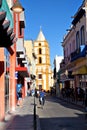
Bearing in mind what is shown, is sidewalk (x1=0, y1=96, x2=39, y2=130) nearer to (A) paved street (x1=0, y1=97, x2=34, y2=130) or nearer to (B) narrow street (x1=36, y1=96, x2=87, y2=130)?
(A) paved street (x1=0, y1=97, x2=34, y2=130)

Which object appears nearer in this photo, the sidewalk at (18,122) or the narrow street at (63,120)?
the sidewalk at (18,122)

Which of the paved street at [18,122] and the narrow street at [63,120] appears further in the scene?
the narrow street at [63,120]

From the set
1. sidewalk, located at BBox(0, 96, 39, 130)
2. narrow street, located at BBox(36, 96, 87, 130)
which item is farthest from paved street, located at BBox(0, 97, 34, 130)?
narrow street, located at BBox(36, 96, 87, 130)

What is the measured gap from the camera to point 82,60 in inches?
1690

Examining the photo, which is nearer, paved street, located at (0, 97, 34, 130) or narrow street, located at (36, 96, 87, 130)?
paved street, located at (0, 97, 34, 130)

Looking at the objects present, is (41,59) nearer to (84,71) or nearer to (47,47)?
(47,47)

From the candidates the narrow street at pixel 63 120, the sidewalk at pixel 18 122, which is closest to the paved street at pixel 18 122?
the sidewalk at pixel 18 122

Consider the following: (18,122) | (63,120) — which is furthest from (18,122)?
(63,120)

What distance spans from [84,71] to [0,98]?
22073mm

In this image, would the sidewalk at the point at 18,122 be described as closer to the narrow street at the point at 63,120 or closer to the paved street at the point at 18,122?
the paved street at the point at 18,122

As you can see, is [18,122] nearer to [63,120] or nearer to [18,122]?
[18,122]

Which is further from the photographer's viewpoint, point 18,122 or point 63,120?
point 63,120

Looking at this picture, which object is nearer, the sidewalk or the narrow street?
the sidewalk

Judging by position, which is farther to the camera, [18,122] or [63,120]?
[63,120]
